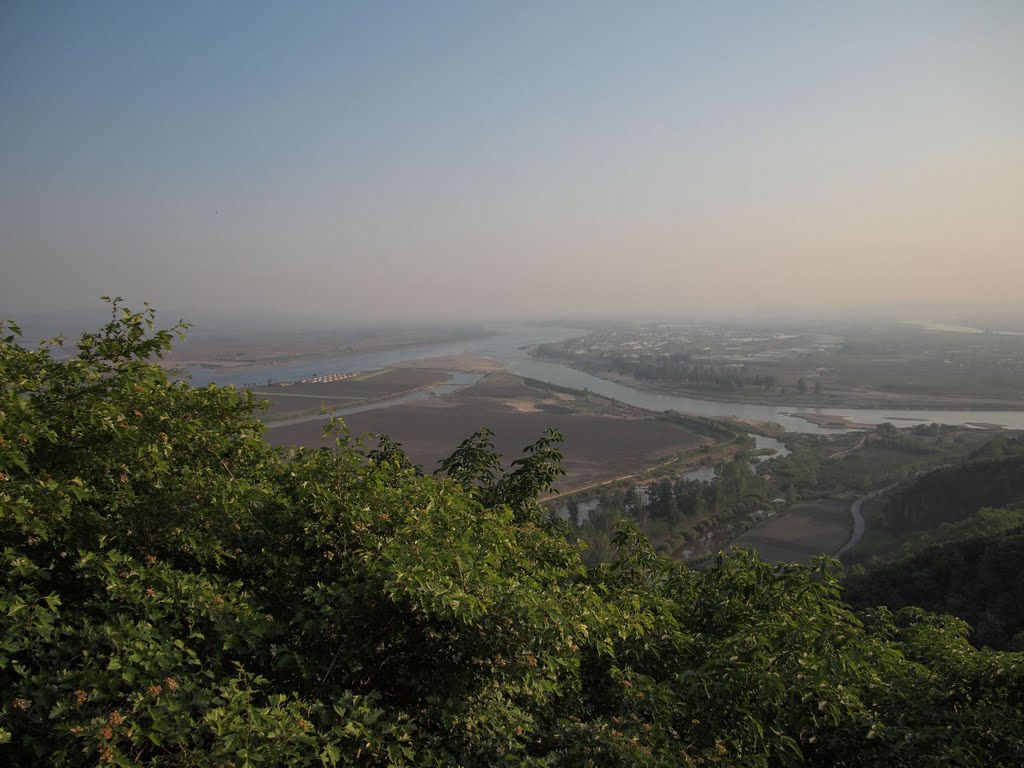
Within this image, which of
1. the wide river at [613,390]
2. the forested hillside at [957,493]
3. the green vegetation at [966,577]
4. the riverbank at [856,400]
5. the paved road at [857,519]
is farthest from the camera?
the riverbank at [856,400]

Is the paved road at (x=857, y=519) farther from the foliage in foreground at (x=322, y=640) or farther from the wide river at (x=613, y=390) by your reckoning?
the foliage in foreground at (x=322, y=640)

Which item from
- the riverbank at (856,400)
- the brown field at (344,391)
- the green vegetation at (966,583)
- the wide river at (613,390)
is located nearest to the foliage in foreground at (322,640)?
the green vegetation at (966,583)

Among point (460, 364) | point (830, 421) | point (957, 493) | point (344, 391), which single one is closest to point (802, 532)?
point (957, 493)

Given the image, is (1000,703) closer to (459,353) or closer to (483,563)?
(483,563)

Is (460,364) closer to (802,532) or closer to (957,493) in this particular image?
(802,532)

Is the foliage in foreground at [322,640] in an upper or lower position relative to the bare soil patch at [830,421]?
upper

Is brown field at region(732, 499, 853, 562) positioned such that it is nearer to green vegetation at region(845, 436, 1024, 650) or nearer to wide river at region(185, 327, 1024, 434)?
green vegetation at region(845, 436, 1024, 650)

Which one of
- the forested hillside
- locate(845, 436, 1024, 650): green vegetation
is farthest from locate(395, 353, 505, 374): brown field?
locate(845, 436, 1024, 650): green vegetation
